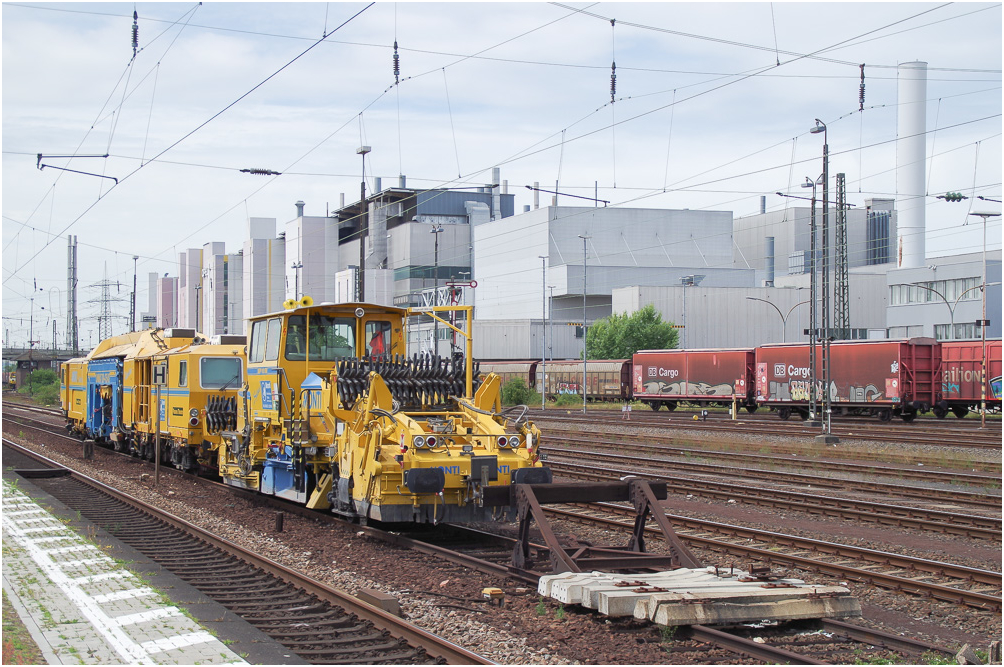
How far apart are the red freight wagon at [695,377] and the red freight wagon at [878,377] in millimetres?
4643

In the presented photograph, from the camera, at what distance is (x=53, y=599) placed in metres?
8.59

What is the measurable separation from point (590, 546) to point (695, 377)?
39.2m

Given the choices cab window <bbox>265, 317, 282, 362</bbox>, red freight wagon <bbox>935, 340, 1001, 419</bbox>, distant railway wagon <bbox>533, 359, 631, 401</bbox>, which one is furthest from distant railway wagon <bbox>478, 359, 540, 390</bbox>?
cab window <bbox>265, 317, 282, 362</bbox>

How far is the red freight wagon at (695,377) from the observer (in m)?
45.3

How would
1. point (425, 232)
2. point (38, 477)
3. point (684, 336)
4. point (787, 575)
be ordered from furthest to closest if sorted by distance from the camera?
point (425, 232) → point (684, 336) → point (38, 477) → point (787, 575)

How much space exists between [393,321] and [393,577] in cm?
513

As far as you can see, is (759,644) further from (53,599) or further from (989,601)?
(53,599)

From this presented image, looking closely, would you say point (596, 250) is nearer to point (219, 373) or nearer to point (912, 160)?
point (912, 160)

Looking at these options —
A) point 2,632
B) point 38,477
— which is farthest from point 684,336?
point 2,632

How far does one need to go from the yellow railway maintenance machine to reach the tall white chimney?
7127 centimetres

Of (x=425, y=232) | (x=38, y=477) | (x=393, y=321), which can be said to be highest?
(x=425, y=232)

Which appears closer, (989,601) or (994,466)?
(989,601)

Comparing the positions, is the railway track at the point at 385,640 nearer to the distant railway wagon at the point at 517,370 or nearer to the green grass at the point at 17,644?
the green grass at the point at 17,644

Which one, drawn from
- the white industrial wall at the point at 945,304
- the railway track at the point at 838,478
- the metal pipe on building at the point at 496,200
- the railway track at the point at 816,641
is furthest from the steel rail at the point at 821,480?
the metal pipe on building at the point at 496,200
